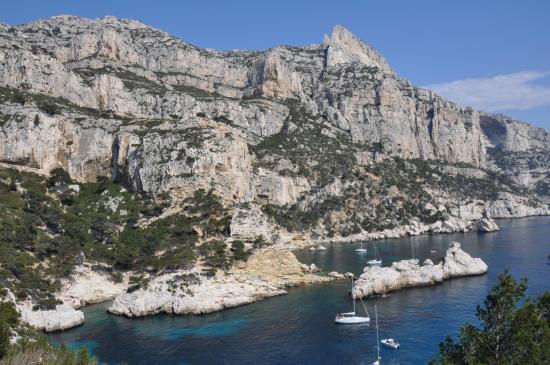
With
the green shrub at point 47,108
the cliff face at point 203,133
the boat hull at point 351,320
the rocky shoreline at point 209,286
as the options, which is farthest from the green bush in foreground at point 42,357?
the green shrub at point 47,108

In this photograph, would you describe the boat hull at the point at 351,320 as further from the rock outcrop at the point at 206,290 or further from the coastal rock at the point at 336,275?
the coastal rock at the point at 336,275

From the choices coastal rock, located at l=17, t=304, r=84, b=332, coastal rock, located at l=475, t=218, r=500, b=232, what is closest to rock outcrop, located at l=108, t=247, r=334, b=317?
coastal rock, located at l=17, t=304, r=84, b=332

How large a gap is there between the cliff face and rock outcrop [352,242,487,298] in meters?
26.5

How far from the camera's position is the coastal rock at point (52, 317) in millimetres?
56188

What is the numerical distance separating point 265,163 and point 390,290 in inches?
3324

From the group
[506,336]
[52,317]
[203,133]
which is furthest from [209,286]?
[203,133]

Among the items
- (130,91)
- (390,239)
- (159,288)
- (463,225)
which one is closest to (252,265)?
(159,288)

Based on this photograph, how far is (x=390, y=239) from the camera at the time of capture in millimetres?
136250

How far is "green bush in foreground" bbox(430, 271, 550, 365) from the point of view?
21625 millimetres

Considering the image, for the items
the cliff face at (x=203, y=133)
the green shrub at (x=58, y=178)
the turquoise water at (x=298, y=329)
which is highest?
the cliff face at (x=203, y=133)

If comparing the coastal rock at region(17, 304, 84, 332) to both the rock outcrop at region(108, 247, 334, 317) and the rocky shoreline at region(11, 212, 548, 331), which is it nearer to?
the rocky shoreline at region(11, 212, 548, 331)

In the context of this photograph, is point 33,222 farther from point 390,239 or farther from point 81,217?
point 390,239

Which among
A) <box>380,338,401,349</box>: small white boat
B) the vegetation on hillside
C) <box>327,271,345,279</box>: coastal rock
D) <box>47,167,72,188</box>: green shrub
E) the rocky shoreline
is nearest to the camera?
<box>380,338,401,349</box>: small white boat

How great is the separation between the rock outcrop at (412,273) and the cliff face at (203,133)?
26549 mm
